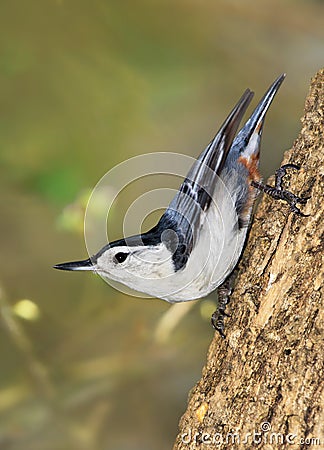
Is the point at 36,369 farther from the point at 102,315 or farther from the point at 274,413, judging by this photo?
the point at 274,413

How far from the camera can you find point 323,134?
4.74 feet

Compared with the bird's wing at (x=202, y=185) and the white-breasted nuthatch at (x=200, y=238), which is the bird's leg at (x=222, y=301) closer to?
the white-breasted nuthatch at (x=200, y=238)

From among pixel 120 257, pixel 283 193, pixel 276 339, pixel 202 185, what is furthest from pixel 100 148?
pixel 276 339

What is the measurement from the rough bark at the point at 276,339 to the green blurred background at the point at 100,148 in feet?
3.67

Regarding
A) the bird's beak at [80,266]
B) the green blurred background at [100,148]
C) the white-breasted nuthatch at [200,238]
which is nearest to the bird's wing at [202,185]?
the white-breasted nuthatch at [200,238]

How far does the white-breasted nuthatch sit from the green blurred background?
0.87m

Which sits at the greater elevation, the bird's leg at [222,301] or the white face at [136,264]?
the white face at [136,264]

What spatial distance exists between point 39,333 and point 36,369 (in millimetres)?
152

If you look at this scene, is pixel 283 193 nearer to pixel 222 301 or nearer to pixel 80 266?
pixel 222 301

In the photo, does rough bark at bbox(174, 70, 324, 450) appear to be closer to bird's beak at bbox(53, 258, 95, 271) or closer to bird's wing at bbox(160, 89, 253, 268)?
bird's wing at bbox(160, 89, 253, 268)

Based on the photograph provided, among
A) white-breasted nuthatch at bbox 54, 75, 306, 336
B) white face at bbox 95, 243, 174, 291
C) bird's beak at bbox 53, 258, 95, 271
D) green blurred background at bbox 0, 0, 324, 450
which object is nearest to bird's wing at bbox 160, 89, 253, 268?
white-breasted nuthatch at bbox 54, 75, 306, 336

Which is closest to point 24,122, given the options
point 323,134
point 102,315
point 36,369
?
point 102,315

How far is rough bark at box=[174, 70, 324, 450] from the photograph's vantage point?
1.27m

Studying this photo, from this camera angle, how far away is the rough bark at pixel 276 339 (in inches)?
49.8
